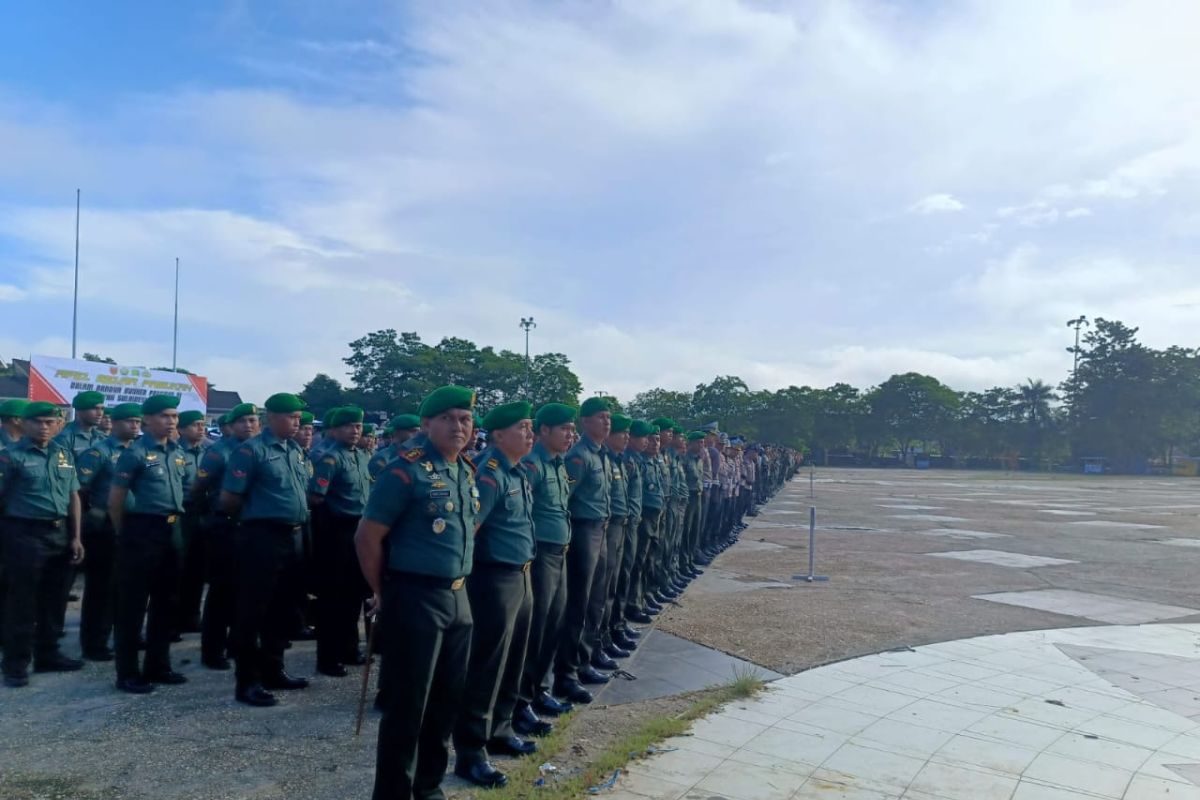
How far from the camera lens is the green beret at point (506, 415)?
442 cm

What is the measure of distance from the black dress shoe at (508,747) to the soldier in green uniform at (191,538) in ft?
11.3

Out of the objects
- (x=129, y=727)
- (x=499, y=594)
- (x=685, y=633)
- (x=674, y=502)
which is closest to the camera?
(x=499, y=594)

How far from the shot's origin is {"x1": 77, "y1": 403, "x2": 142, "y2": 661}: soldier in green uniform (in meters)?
6.37

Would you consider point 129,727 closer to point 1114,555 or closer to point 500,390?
point 1114,555

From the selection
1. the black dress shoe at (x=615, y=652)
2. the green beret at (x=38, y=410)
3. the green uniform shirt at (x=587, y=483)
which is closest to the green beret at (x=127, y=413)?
the green beret at (x=38, y=410)

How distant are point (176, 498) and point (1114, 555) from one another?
1401cm

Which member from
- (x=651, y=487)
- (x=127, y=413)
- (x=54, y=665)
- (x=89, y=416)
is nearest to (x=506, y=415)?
(x=651, y=487)

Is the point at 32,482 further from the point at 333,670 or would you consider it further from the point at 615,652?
the point at 615,652

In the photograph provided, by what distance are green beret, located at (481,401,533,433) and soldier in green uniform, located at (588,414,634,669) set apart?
1975mm

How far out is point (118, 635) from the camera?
5.45 metres

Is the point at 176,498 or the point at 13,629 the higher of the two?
the point at 176,498

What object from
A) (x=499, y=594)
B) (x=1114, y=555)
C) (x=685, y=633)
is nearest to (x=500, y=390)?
(x=1114, y=555)

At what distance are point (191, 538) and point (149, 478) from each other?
5.20 feet

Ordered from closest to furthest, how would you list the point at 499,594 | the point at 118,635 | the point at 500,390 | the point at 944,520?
1. the point at 499,594
2. the point at 118,635
3. the point at 944,520
4. the point at 500,390
